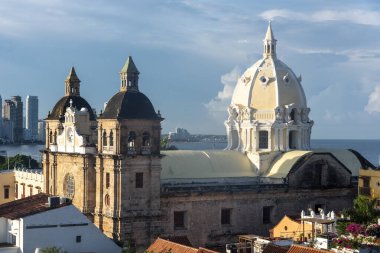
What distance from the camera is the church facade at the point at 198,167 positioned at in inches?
2347

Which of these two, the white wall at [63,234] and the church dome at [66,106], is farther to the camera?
the church dome at [66,106]

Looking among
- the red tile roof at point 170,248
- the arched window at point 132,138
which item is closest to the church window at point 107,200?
the arched window at point 132,138

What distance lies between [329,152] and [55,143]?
79.5ft

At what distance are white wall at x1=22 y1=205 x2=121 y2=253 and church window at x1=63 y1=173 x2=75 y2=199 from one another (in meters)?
17.4

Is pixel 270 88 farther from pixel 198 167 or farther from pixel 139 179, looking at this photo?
pixel 139 179

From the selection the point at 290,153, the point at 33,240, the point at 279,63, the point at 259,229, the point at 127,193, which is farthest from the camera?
the point at 279,63

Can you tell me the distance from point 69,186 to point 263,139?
18.3m

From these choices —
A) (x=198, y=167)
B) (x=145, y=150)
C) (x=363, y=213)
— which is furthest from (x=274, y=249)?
(x=198, y=167)

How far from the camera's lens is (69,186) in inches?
2643

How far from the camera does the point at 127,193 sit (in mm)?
59094

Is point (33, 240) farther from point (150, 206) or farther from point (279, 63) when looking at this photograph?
point (279, 63)

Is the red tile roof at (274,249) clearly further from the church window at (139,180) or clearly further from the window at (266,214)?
the window at (266,214)

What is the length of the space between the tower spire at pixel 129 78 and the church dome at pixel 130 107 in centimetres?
46

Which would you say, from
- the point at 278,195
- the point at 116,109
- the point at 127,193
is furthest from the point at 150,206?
the point at 278,195
